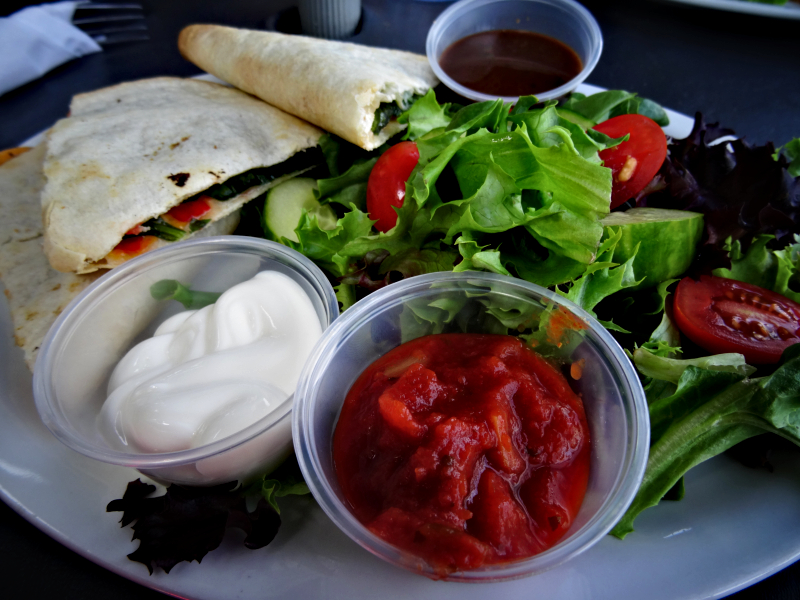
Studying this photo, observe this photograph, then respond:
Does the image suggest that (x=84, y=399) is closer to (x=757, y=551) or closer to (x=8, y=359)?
(x=8, y=359)

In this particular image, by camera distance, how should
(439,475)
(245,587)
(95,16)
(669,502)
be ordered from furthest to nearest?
(95,16) < (669,502) < (245,587) < (439,475)

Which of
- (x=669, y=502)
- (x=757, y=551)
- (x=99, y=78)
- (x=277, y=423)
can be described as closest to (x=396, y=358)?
(x=277, y=423)

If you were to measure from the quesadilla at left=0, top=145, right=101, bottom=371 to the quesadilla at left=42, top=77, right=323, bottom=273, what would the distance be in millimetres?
123

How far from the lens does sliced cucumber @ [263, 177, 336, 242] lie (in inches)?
85.2

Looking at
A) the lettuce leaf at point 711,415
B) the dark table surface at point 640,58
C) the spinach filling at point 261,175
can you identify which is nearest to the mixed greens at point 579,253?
the lettuce leaf at point 711,415

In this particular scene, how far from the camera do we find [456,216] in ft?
5.55

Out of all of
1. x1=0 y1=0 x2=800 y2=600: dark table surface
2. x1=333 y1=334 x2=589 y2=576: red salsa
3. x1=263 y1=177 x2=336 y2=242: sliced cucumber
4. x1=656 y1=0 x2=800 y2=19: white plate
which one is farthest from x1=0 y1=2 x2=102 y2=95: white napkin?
x1=656 y1=0 x2=800 y2=19: white plate

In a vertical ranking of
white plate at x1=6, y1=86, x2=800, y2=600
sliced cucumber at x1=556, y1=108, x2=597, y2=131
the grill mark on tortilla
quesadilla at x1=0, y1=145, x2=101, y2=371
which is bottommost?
white plate at x1=6, y1=86, x2=800, y2=600

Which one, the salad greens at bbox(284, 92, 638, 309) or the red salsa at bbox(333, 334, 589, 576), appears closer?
the red salsa at bbox(333, 334, 589, 576)

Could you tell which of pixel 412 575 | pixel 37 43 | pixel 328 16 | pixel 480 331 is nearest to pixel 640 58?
pixel 328 16

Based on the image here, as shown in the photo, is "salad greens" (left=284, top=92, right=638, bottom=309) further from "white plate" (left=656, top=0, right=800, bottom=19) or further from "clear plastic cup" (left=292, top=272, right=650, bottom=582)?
"white plate" (left=656, top=0, right=800, bottom=19)

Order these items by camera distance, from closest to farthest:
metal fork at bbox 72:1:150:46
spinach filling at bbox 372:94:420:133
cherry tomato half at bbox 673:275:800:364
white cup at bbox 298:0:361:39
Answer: cherry tomato half at bbox 673:275:800:364
spinach filling at bbox 372:94:420:133
white cup at bbox 298:0:361:39
metal fork at bbox 72:1:150:46

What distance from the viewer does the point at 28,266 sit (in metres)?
2.10

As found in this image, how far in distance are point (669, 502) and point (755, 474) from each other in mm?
257
